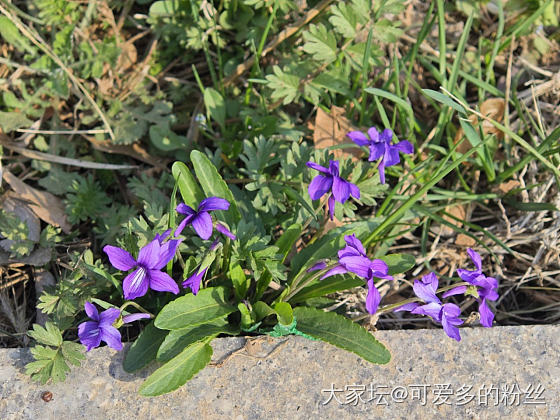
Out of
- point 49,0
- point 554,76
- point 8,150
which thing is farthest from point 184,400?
point 554,76

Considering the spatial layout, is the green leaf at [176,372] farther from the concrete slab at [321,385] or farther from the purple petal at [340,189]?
the purple petal at [340,189]

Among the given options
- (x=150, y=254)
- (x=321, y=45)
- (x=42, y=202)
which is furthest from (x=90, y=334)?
(x=321, y=45)

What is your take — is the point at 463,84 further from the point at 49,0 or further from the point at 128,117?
the point at 49,0

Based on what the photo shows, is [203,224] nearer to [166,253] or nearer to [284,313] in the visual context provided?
[166,253]

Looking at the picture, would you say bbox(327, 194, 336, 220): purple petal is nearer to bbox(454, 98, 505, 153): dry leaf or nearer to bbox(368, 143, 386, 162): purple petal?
bbox(368, 143, 386, 162): purple petal

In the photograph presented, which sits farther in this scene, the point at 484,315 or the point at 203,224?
the point at 484,315

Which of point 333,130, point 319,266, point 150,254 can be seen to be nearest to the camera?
point 150,254

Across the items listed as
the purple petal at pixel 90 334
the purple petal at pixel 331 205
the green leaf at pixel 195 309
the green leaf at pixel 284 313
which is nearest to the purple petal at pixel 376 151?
the purple petal at pixel 331 205
